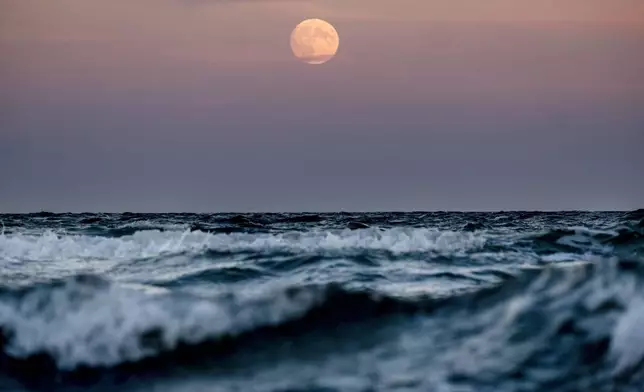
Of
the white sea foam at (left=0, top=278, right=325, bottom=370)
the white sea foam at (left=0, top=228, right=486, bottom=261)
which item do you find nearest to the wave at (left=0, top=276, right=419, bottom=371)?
A: the white sea foam at (left=0, top=278, right=325, bottom=370)

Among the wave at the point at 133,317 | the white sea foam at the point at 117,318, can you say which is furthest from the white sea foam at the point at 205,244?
the white sea foam at the point at 117,318

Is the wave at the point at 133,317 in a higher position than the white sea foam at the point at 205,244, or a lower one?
lower

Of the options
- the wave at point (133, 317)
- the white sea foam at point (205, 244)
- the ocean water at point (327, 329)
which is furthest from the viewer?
the white sea foam at point (205, 244)

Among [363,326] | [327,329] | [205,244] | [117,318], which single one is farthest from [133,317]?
[205,244]

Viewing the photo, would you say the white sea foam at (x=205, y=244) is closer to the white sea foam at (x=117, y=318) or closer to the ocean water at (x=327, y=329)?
the ocean water at (x=327, y=329)

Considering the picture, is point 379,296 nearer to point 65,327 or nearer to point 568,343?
point 568,343

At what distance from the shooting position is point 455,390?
4711mm

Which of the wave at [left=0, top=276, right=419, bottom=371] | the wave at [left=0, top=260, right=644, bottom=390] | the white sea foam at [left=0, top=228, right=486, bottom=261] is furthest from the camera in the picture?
the white sea foam at [left=0, top=228, right=486, bottom=261]

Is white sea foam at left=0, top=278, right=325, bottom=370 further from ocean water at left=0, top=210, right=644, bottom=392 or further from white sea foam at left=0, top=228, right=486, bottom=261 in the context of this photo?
white sea foam at left=0, top=228, right=486, bottom=261

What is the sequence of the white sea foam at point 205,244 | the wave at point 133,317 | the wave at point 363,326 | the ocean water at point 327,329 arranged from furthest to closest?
the white sea foam at point 205,244
the wave at point 133,317
the wave at point 363,326
the ocean water at point 327,329

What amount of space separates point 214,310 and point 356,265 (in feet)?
10.7

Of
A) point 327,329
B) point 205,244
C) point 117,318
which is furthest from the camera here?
point 205,244

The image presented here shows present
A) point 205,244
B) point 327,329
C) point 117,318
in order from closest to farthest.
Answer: point 117,318 < point 327,329 < point 205,244

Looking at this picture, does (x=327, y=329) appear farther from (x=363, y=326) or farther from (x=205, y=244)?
(x=205, y=244)
